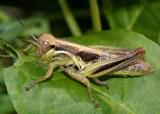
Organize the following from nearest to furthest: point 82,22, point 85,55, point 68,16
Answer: point 85,55
point 68,16
point 82,22

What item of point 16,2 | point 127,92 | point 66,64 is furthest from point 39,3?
point 127,92

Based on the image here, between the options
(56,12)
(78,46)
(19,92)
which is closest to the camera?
(19,92)

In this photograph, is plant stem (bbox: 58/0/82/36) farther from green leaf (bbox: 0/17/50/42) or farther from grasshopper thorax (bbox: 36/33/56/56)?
grasshopper thorax (bbox: 36/33/56/56)

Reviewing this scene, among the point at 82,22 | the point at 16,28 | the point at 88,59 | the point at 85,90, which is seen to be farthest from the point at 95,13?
the point at 82,22

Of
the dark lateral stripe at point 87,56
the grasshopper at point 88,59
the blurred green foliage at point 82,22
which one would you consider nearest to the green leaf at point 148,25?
the blurred green foliage at point 82,22

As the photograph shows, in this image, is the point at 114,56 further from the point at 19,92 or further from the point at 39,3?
the point at 39,3

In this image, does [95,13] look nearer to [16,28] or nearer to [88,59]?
[88,59]

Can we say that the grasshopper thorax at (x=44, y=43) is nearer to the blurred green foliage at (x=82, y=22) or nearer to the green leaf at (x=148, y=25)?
the blurred green foliage at (x=82, y=22)
